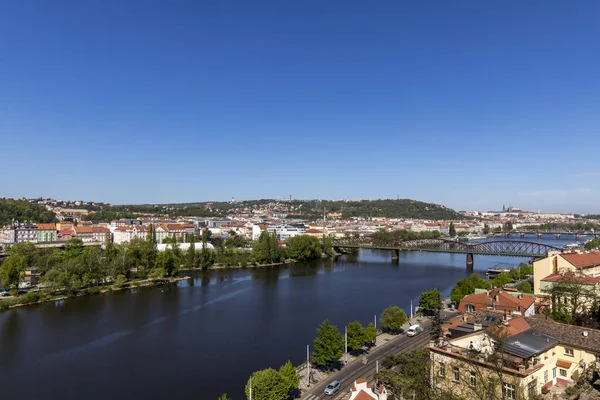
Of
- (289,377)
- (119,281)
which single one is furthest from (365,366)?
(119,281)

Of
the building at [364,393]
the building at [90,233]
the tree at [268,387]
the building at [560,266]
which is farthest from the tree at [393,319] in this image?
the building at [90,233]

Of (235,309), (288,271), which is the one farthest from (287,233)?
(235,309)

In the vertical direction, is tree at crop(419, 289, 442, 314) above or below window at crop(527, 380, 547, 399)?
below

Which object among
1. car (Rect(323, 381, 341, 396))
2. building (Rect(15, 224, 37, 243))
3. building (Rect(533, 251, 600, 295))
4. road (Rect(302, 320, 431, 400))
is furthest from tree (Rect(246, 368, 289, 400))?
building (Rect(15, 224, 37, 243))

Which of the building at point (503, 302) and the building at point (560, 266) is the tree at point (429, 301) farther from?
the building at point (560, 266)

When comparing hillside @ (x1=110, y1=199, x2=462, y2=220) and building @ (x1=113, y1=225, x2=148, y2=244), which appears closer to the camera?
building @ (x1=113, y1=225, x2=148, y2=244)

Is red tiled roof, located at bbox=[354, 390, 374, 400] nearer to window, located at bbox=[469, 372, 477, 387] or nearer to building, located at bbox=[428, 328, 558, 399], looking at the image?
building, located at bbox=[428, 328, 558, 399]
